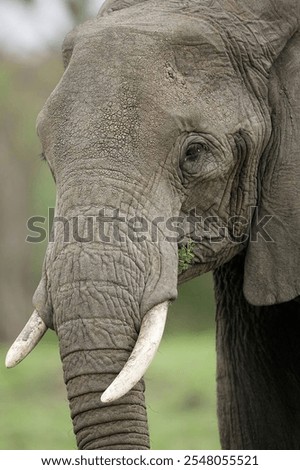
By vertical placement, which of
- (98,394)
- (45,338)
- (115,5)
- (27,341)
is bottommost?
(45,338)

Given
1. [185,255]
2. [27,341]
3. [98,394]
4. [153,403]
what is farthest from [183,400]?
[98,394]

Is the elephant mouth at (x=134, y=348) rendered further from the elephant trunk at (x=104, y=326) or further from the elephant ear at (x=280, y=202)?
the elephant ear at (x=280, y=202)

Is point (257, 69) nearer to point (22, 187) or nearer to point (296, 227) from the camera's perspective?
point (296, 227)

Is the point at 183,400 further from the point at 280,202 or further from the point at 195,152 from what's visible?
the point at 195,152

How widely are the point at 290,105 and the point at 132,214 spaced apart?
2.17 feet

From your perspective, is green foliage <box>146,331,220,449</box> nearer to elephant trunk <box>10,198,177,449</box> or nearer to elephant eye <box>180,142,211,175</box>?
elephant eye <box>180,142,211,175</box>

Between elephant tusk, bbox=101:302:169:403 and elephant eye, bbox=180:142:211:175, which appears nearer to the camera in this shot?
elephant tusk, bbox=101:302:169:403

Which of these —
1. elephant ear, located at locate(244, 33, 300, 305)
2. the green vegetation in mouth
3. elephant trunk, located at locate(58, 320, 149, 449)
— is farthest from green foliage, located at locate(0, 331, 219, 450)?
elephant trunk, located at locate(58, 320, 149, 449)

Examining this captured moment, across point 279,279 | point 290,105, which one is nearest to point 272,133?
point 290,105

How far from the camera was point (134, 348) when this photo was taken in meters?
3.66

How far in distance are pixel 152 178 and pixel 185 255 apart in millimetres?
258

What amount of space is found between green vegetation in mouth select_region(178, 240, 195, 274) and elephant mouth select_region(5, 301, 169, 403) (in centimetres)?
25

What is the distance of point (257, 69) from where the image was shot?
415 centimetres

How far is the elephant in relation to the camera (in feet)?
12.1
